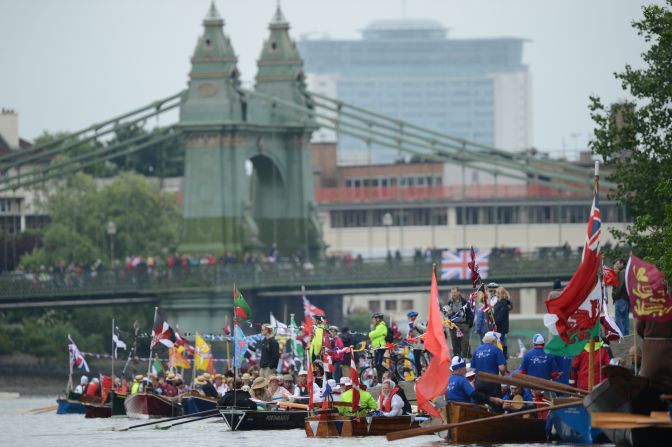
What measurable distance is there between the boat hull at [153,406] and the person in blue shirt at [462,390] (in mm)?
21897

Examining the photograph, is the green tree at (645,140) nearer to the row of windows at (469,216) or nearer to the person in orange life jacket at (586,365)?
the person in orange life jacket at (586,365)

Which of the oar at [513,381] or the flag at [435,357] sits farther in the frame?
the flag at [435,357]

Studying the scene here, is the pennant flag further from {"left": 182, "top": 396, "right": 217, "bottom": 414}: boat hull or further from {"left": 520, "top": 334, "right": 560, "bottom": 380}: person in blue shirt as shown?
{"left": 520, "top": 334, "right": 560, "bottom": 380}: person in blue shirt

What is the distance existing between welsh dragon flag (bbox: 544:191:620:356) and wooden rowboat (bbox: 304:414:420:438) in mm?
6157

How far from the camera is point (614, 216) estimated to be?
447 feet

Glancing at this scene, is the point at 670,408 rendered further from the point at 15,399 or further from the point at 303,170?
the point at 303,170

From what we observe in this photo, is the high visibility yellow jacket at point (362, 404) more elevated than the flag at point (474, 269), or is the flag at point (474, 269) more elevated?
the flag at point (474, 269)

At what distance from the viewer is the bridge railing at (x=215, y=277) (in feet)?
326

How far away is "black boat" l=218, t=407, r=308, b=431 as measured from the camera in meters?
54.2

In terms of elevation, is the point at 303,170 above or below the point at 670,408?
above

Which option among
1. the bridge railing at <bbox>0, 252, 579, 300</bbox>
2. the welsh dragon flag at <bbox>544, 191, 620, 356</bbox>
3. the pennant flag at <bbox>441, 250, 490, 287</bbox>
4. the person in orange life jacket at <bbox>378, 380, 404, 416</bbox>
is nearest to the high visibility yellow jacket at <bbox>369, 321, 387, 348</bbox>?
the person in orange life jacket at <bbox>378, 380, 404, 416</bbox>

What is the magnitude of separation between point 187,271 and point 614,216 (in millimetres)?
43345

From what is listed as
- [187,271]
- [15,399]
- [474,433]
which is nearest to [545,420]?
[474,433]

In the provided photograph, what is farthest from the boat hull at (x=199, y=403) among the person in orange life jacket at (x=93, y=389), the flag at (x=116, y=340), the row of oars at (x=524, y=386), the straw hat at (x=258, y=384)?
the row of oars at (x=524, y=386)
